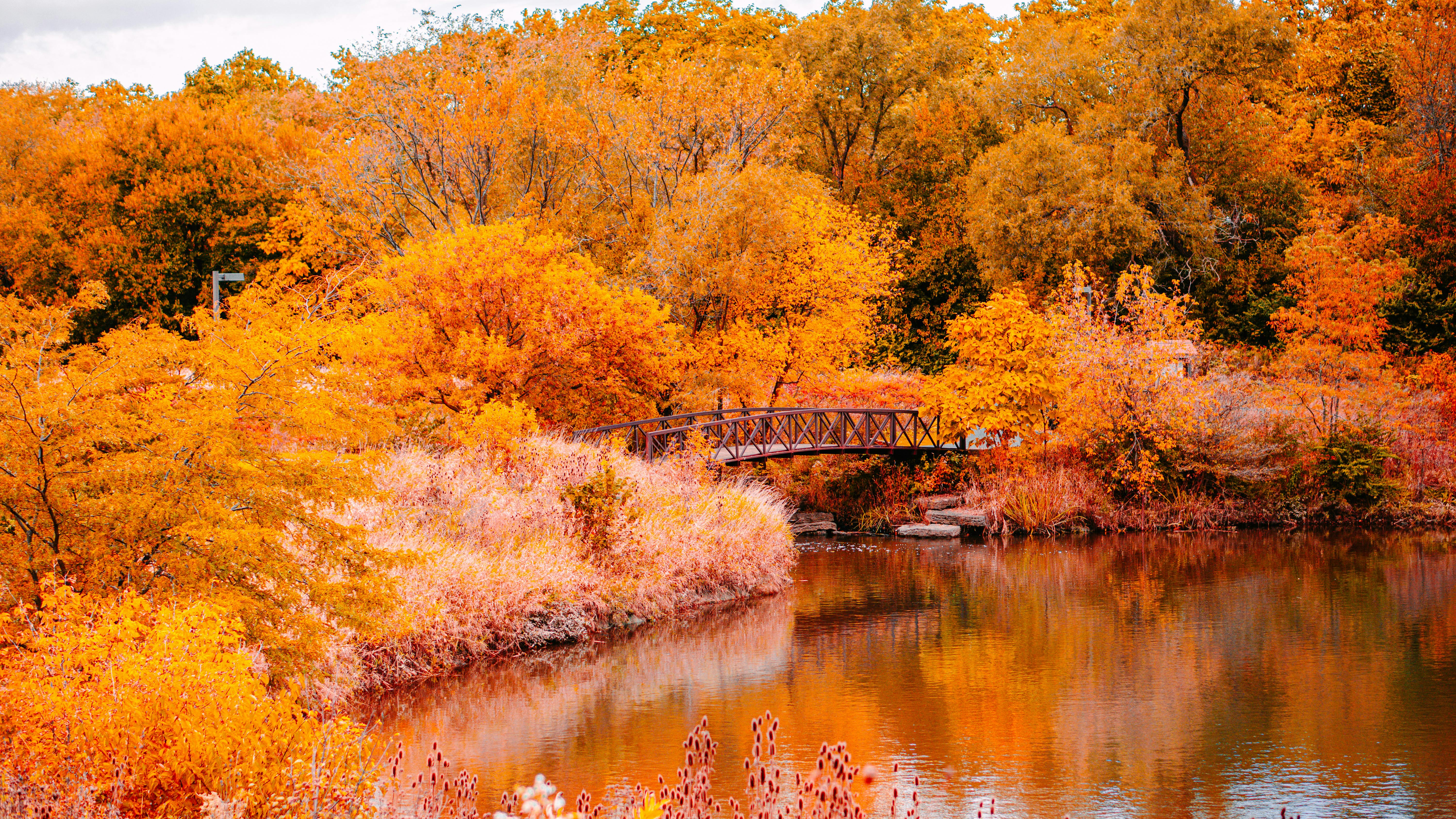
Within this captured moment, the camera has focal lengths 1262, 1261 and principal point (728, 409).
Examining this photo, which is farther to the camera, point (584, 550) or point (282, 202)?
point (282, 202)

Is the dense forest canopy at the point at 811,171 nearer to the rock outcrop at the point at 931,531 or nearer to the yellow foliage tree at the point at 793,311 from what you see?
the yellow foliage tree at the point at 793,311

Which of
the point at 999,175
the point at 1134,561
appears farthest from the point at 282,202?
the point at 1134,561

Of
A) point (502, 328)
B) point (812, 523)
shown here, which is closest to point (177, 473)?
point (502, 328)

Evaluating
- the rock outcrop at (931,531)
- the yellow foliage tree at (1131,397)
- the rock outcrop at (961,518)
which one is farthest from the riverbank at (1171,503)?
the yellow foliage tree at (1131,397)

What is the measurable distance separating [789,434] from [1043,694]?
16.4 metres

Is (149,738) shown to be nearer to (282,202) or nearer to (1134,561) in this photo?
(1134,561)

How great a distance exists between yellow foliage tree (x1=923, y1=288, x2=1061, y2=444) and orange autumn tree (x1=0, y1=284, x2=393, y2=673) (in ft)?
68.1

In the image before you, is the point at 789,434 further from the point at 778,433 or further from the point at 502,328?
the point at 502,328

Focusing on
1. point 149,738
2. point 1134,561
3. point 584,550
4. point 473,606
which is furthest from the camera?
point 1134,561

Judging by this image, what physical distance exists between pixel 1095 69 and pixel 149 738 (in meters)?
38.6

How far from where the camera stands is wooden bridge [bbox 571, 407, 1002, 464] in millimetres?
24953

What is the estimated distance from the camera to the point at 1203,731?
12.3 meters

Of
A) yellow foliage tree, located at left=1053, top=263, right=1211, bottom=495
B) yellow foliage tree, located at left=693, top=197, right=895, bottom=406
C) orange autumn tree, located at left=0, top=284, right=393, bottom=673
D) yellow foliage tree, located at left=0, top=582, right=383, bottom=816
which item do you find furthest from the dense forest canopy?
yellow foliage tree, located at left=0, top=582, right=383, bottom=816

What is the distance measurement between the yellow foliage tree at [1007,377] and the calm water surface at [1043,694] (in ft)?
21.8
